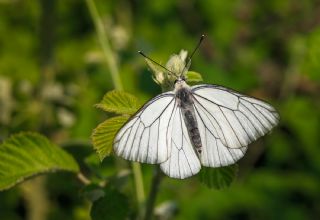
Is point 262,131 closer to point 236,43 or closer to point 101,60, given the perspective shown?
point 101,60

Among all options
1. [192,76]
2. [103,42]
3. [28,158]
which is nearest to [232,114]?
[192,76]

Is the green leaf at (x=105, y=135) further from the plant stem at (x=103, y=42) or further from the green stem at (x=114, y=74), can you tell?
the plant stem at (x=103, y=42)

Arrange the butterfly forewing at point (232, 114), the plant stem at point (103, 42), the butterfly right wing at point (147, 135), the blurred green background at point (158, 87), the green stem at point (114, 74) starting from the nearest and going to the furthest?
the butterfly right wing at point (147, 135)
the butterfly forewing at point (232, 114)
the green stem at point (114, 74)
the plant stem at point (103, 42)
the blurred green background at point (158, 87)

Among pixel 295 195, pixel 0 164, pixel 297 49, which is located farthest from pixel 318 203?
pixel 0 164

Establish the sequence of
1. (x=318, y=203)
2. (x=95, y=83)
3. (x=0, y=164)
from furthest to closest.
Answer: (x=318, y=203)
(x=95, y=83)
(x=0, y=164)

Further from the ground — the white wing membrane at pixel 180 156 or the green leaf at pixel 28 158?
the green leaf at pixel 28 158

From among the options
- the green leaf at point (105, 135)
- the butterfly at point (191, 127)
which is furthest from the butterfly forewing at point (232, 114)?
the green leaf at point (105, 135)

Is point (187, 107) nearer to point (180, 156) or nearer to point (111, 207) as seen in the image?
point (180, 156)
